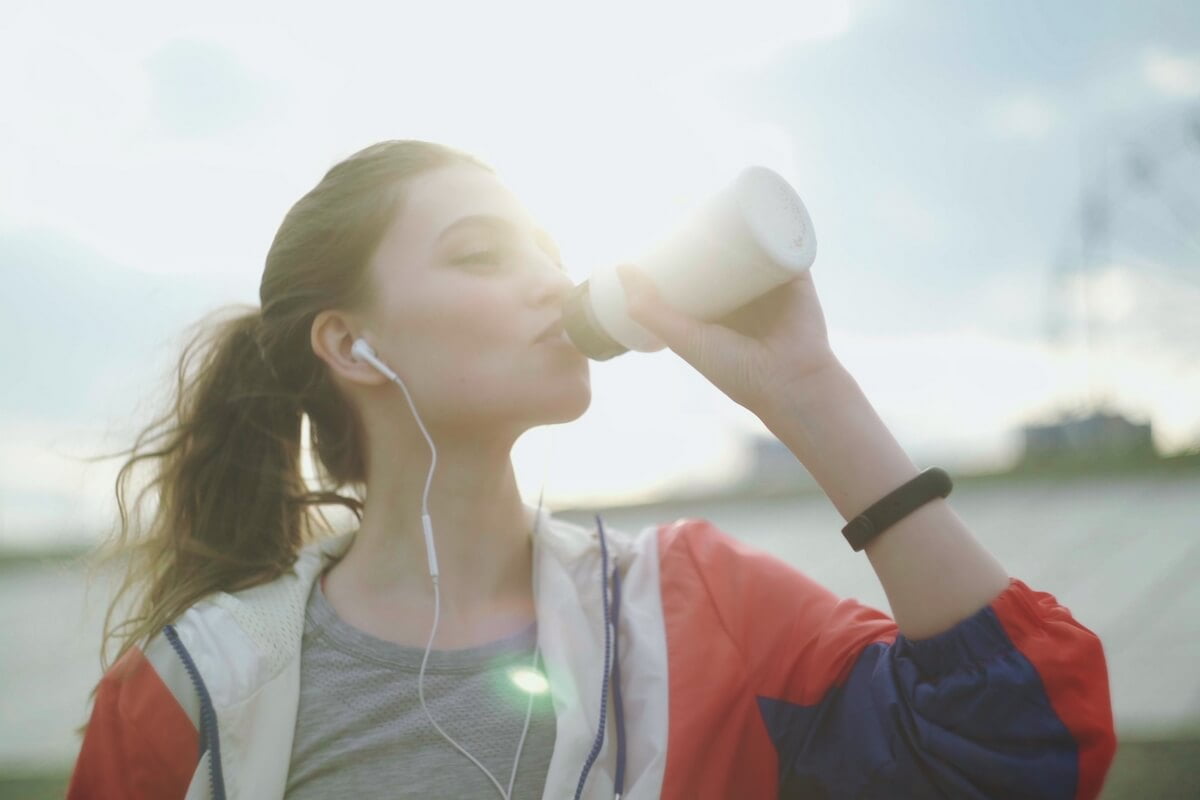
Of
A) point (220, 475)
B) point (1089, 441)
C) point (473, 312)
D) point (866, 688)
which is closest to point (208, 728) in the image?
point (220, 475)

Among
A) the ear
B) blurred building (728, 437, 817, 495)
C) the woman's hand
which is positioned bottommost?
blurred building (728, 437, 817, 495)

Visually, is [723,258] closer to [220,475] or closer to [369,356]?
[369,356]

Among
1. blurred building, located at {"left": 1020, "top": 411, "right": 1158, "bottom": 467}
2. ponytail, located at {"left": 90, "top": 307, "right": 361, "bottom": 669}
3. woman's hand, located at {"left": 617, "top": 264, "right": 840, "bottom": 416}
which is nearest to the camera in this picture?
woman's hand, located at {"left": 617, "top": 264, "right": 840, "bottom": 416}

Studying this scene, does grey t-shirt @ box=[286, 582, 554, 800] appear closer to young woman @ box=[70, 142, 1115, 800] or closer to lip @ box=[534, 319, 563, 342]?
young woman @ box=[70, 142, 1115, 800]

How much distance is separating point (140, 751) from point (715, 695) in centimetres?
96

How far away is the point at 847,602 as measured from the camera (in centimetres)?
154

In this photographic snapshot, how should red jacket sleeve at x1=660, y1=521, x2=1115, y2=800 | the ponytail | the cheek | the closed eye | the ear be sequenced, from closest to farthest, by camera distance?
red jacket sleeve at x1=660, y1=521, x2=1115, y2=800
the cheek
the closed eye
the ear
the ponytail

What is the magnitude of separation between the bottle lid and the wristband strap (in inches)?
19.1

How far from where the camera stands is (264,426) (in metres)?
2.07

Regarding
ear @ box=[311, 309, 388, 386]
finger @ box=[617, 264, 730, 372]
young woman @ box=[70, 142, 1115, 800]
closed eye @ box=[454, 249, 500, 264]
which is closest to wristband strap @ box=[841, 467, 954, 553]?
young woman @ box=[70, 142, 1115, 800]

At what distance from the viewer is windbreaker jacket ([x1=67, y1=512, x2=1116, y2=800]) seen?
3.89 ft

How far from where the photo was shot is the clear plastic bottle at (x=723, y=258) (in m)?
1.21

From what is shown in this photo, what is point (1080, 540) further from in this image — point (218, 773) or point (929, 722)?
point (218, 773)

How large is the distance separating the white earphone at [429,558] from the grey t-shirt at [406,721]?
12 mm
